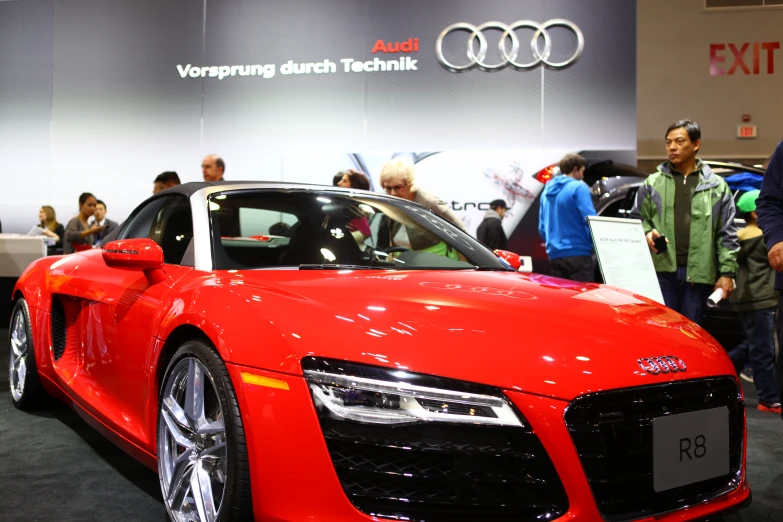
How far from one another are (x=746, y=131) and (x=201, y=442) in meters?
11.8

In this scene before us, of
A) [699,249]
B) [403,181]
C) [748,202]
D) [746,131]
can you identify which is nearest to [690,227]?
[699,249]

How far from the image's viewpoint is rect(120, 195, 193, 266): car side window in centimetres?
246

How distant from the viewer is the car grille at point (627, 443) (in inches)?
57.6

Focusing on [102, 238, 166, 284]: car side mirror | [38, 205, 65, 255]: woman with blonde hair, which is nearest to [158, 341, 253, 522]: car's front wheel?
[102, 238, 166, 284]: car side mirror

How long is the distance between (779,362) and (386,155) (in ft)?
19.7

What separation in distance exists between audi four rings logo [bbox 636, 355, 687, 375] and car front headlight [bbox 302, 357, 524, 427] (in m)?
0.36

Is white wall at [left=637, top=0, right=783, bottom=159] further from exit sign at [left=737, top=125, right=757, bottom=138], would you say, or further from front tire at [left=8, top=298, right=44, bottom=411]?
front tire at [left=8, top=298, right=44, bottom=411]

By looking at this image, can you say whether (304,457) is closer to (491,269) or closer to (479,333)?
(479,333)

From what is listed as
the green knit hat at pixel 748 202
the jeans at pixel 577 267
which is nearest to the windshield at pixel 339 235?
the jeans at pixel 577 267

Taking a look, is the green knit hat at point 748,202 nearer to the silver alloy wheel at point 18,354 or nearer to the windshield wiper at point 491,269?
the windshield wiper at point 491,269

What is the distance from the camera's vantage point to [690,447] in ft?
5.32

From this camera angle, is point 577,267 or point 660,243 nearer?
point 660,243

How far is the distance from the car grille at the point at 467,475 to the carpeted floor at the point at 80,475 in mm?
1133

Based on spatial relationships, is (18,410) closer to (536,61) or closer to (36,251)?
(36,251)
